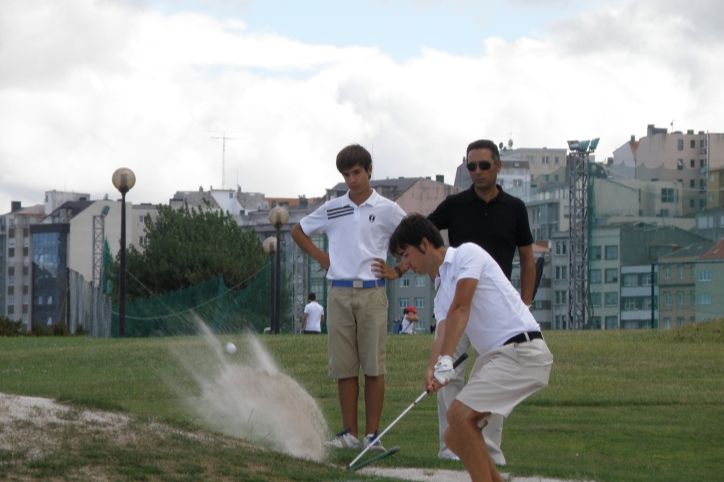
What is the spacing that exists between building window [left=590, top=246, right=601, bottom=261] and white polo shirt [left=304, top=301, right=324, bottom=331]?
12.1 meters

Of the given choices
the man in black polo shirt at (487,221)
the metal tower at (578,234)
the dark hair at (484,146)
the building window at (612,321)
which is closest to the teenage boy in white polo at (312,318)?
the metal tower at (578,234)

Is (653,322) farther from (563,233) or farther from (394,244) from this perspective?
(563,233)

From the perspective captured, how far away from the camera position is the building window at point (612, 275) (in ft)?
138

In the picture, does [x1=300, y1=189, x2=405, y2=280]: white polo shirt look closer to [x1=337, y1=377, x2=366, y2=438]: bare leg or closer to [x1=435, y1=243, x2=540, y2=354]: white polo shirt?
[x1=337, y1=377, x2=366, y2=438]: bare leg

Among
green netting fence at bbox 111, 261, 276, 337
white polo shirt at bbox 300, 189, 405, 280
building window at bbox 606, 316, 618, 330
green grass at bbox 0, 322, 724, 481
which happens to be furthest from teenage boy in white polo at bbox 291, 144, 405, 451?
building window at bbox 606, 316, 618, 330

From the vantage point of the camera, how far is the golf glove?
6258mm

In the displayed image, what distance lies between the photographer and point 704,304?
38.2 m

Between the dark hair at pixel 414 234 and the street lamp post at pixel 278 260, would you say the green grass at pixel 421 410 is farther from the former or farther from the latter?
the street lamp post at pixel 278 260

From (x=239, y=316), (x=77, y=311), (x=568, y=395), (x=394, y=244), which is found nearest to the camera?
(x=394, y=244)

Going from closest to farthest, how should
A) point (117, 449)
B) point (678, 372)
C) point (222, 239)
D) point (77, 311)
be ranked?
point (117, 449) → point (678, 372) → point (77, 311) → point (222, 239)

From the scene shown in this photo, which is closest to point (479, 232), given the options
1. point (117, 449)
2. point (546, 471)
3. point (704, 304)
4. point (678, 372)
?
point (546, 471)

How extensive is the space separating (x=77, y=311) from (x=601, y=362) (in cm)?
2856

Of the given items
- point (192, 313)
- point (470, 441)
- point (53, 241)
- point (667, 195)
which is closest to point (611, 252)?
point (667, 195)

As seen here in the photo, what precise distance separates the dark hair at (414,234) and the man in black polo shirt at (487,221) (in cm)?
175
